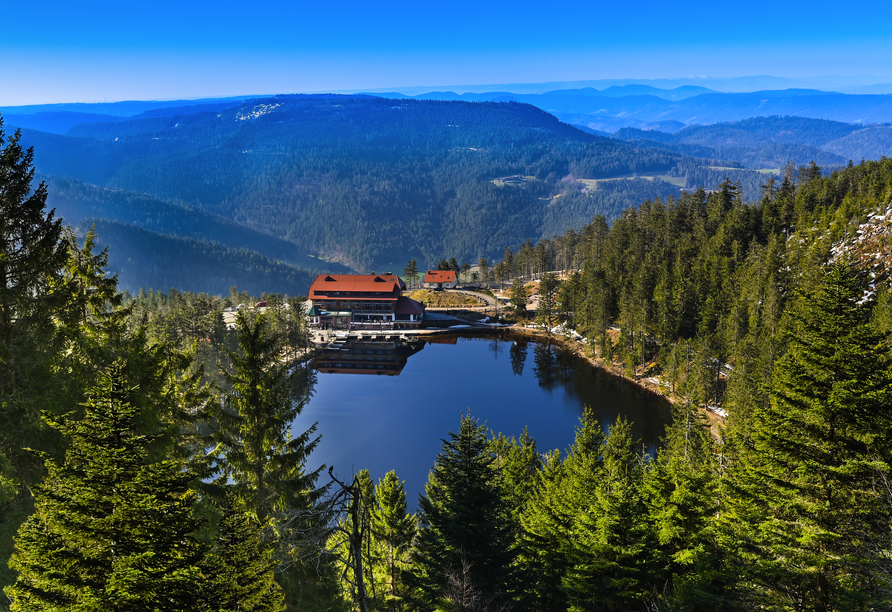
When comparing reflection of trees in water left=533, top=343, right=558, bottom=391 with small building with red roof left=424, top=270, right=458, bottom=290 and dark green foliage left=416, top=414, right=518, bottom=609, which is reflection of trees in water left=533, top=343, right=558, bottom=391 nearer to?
small building with red roof left=424, top=270, right=458, bottom=290

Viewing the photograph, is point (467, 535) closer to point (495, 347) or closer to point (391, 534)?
point (391, 534)

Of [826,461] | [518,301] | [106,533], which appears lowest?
[518,301]

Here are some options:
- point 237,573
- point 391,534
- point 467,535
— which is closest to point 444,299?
point 391,534

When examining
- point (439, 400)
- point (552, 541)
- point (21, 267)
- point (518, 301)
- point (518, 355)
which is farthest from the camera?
point (518, 301)

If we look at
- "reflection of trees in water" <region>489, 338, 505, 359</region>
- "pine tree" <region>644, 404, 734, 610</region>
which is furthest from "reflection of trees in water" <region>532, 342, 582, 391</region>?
"pine tree" <region>644, 404, 734, 610</region>

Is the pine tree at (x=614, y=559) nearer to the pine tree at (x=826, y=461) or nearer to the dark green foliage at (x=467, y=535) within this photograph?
the dark green foliage at (x=467, y=535)

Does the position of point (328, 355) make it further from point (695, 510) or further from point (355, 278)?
point (695, 510)

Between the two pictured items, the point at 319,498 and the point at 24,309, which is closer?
the point at 24,309
